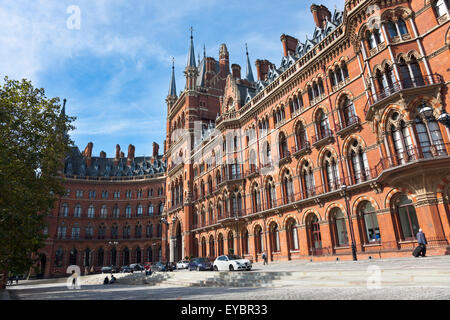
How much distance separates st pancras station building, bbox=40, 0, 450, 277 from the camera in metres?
19.4

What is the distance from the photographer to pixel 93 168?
2881 inches

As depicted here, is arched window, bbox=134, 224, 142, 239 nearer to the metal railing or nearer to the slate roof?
the slate roof

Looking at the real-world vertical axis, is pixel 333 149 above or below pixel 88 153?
below

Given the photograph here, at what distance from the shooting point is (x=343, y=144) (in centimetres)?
2483

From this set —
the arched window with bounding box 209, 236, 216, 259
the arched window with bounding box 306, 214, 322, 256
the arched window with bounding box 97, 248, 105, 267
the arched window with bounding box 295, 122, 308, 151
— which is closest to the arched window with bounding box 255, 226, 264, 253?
the arched window with bounding box 306, 214, 322, 256

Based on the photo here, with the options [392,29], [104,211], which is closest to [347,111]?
[392,29]

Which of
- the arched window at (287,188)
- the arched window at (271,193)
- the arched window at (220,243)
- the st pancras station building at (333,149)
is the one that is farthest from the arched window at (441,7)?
the arched window at (220,243)

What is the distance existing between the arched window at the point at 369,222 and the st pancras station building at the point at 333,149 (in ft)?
0.25

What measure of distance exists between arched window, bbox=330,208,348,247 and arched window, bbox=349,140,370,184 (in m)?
3.22

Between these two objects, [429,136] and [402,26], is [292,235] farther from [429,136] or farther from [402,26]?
[402,26]

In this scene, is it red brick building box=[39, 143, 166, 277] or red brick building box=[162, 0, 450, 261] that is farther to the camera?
red brick building box=[39, 143, 166, 277]

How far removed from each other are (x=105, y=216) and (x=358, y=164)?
60.0m

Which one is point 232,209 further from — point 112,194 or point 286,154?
point 112,194
